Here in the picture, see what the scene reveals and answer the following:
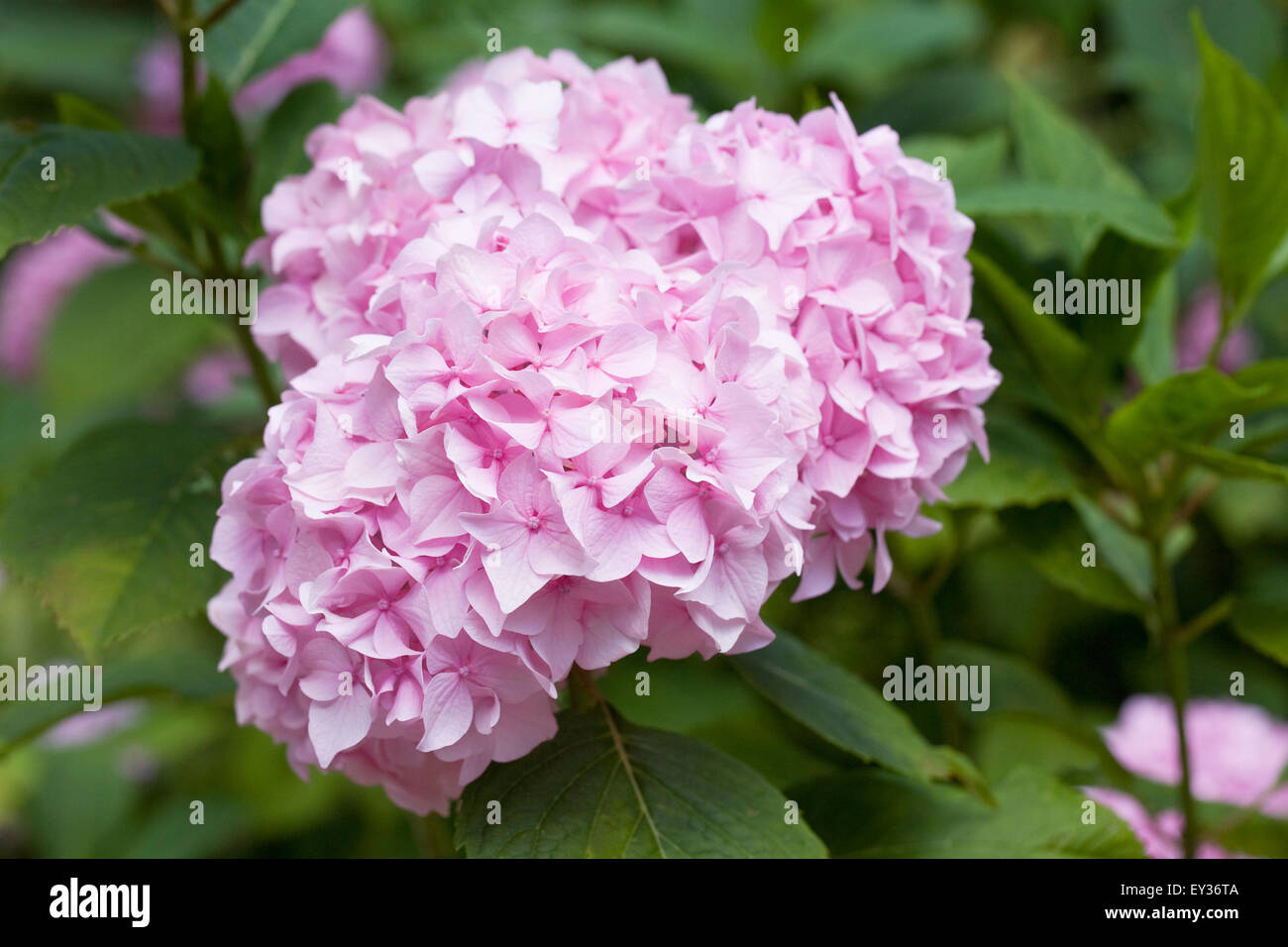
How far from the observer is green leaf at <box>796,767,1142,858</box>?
103 centimetres

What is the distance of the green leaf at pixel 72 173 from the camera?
93 cm

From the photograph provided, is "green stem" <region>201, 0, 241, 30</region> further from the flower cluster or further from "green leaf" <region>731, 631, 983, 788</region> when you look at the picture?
"green leaf" <region>731, 631, 983, 788</region>

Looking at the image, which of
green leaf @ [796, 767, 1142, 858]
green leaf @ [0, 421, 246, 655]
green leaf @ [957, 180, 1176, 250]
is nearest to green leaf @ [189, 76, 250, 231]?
green leaf @ [0, 421, 246, 655]

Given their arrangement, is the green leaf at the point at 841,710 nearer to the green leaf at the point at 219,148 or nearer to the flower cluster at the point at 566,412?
the flower cluster at the point at 566,412

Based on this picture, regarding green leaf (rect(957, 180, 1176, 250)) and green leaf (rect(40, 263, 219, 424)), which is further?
green leaf (rect(40, 263, 219, 424))

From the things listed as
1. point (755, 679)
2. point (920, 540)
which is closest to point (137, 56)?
point (920, 540)

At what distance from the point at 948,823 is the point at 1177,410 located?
1.38 feet

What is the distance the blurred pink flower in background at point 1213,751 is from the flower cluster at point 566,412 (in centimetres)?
83

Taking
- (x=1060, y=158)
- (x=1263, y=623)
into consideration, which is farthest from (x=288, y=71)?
(x=1263, y=623)

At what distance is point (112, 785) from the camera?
2.07 m

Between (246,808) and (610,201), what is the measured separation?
1529 millimetres

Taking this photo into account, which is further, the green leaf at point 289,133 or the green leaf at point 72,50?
the green leaf at point 72,50

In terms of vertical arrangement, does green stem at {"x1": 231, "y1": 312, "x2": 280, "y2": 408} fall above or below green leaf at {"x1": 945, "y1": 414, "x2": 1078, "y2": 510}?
above

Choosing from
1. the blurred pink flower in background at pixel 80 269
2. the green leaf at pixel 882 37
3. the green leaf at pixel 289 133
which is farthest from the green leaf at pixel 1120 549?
the blurred pink flower in background at pixel 80 269
